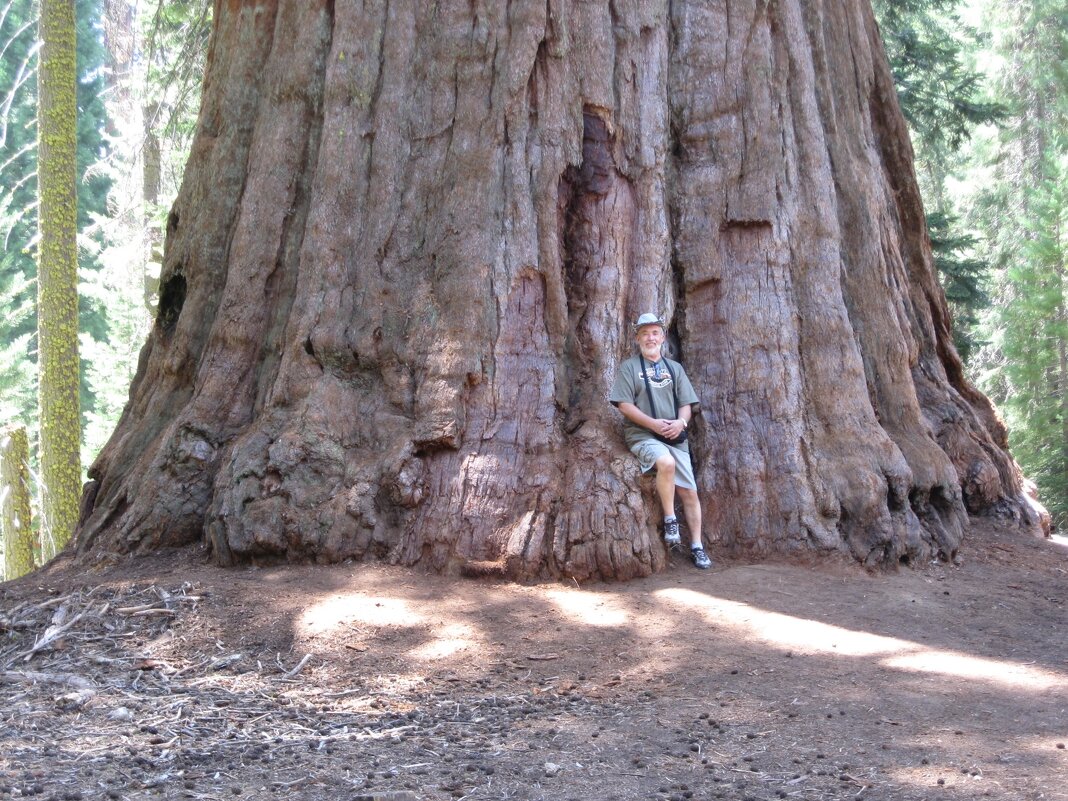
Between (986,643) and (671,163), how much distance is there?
151 inches

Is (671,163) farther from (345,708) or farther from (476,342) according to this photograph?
(345,708)

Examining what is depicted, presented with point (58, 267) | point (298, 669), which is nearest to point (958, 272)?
point (58, 267)

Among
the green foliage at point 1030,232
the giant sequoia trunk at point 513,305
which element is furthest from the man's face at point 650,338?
the green foliage at point 1030,232

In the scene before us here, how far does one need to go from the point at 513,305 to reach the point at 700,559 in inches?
78.7

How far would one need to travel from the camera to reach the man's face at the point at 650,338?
21.2ft

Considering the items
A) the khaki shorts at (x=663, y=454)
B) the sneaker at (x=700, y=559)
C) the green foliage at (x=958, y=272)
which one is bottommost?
the sneaker at (x=700, y=559)

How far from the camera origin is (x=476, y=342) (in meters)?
6.29

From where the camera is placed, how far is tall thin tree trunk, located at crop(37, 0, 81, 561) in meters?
11.8

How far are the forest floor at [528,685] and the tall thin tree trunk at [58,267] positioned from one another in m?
5.78

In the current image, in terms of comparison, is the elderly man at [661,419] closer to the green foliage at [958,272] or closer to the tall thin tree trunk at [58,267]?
the tall thin tree trunk at [58,267]

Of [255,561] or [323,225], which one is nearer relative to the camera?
[255,561]

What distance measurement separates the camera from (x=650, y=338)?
255 inches

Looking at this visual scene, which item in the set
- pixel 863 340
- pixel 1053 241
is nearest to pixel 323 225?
pixel 863 340

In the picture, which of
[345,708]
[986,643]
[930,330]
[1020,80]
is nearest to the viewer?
[345,708]
